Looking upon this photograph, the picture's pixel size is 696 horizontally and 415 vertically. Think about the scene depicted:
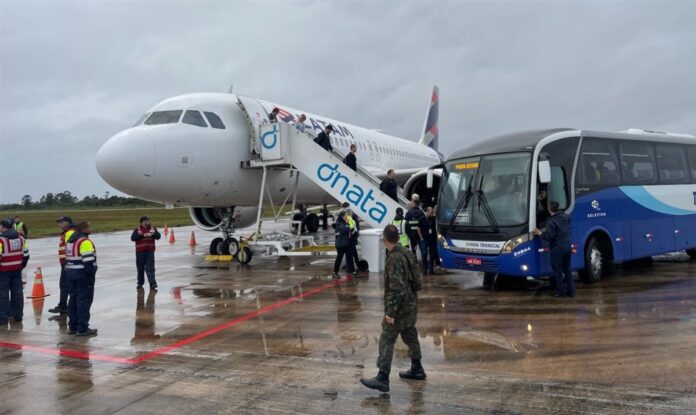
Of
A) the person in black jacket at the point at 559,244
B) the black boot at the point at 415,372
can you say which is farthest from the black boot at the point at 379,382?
the person in black jacket at the point at 559,244

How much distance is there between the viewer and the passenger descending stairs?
45.0 ft

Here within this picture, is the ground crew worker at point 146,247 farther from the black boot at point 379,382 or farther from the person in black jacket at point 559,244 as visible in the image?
the person in black jacket at point 559,244

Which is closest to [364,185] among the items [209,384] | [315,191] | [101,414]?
[315,191]

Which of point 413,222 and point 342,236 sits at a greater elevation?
point 413,222

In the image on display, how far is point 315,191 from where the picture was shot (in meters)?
18.3

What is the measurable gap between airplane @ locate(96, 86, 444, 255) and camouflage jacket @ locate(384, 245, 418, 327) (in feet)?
21.7

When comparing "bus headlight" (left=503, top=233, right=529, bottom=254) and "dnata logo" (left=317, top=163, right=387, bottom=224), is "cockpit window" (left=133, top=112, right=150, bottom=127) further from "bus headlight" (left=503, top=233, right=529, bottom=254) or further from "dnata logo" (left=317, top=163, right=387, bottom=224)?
"bus headlight" (left=503, top=233, right=529, bottom=254)

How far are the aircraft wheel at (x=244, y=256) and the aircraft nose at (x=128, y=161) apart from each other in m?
3.21

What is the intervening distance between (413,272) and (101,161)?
30.1 feet

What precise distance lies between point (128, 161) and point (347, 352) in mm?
7748

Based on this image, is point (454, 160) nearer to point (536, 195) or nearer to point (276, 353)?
point (536, 195)

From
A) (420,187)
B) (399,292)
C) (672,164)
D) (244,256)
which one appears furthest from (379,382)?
(420,187)

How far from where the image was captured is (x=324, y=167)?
14.2 metres

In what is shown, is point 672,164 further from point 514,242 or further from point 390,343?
point 390,343
